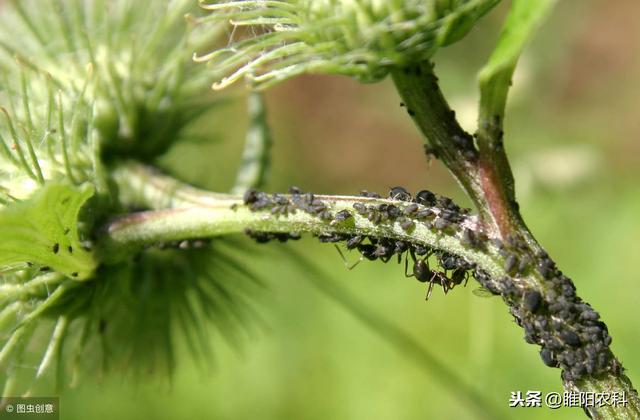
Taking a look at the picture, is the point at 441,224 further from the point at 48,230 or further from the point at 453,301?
the point at 453,301

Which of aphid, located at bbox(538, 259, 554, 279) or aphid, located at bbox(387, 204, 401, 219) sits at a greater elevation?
aphid, located at bbox(387, 204, 401, 219)

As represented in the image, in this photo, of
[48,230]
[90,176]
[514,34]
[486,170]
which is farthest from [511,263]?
[90,176]

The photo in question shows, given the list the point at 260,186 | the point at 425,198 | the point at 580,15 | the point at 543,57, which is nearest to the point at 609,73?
the point at 580,15

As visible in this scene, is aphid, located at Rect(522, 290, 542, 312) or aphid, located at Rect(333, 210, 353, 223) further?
aphid, located at Rect(333, 210, 353, 223)

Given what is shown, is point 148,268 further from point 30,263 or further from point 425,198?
point 425,198

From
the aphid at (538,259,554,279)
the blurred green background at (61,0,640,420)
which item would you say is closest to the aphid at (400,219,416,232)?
the aphid at (538,259,554,279)

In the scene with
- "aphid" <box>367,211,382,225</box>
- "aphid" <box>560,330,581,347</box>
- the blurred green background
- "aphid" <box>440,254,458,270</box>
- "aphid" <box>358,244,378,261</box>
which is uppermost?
the blurred green background


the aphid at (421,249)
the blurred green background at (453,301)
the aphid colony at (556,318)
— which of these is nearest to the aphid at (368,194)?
the aphid at (421,249)

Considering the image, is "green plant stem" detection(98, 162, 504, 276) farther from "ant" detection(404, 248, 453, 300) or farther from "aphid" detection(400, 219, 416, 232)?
"ant" detection(404, 248, 453, 300)
